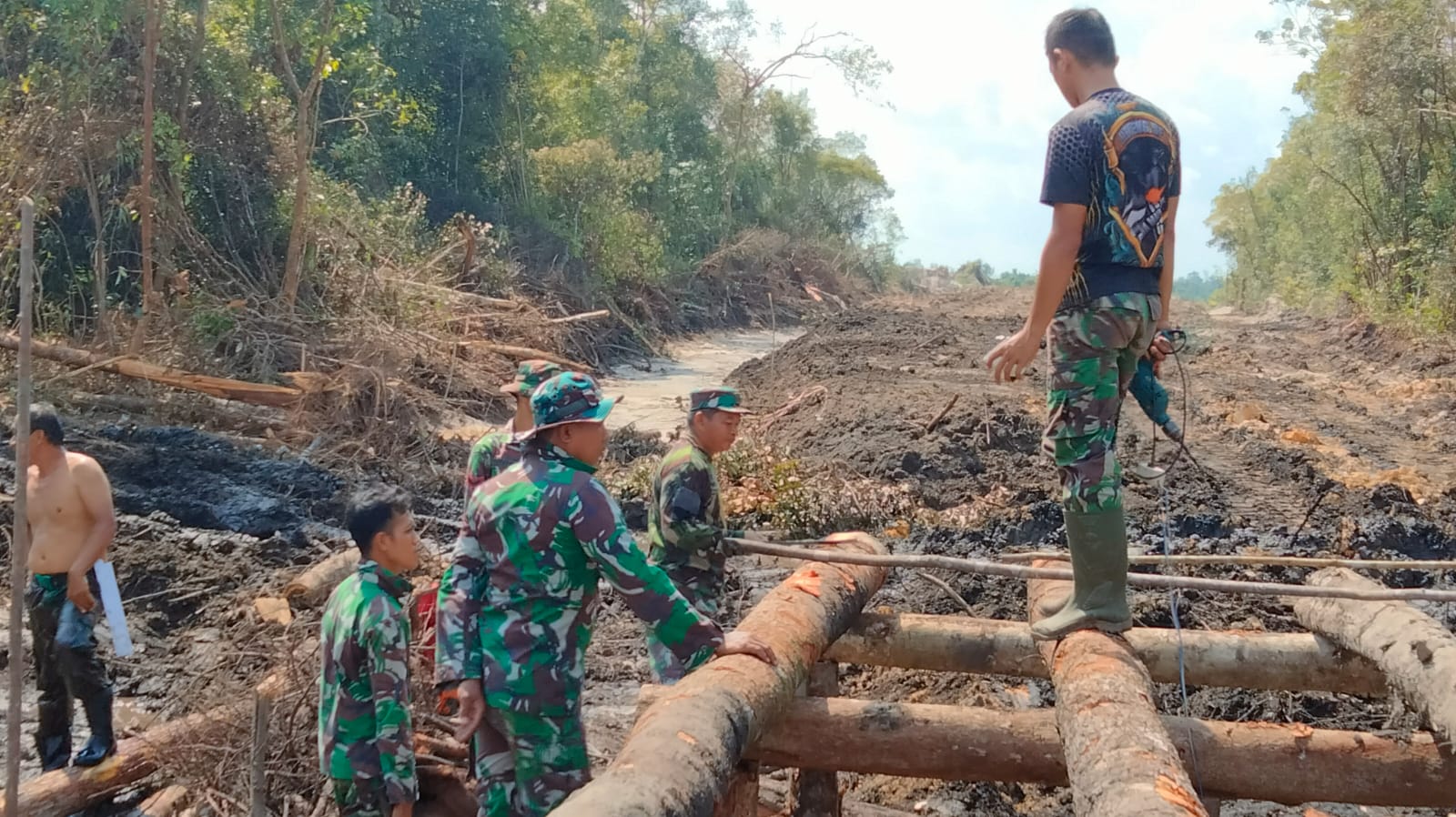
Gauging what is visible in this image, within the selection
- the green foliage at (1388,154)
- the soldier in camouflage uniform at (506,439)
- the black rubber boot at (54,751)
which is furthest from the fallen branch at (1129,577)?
the green foliage at (1388,154)

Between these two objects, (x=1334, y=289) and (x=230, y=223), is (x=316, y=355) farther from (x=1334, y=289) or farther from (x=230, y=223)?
(x=1334, y=289)

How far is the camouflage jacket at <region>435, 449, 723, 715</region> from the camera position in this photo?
325 cm

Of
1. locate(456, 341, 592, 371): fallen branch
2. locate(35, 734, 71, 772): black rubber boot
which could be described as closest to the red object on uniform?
locate(35, 734, 71, 772): black rubber boot

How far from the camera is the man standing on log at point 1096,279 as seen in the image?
10.7 ft

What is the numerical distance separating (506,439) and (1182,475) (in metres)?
7.62

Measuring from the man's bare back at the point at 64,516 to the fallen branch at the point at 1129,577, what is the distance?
115 inches

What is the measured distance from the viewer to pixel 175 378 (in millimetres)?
11164

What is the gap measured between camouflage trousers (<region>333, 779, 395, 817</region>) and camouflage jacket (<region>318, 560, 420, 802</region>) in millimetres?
26

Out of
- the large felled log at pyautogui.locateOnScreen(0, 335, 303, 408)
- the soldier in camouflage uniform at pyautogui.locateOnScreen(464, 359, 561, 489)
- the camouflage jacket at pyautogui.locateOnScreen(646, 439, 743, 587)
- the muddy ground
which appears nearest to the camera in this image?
the camouflage jacket at pyautogui.locateOnScreen(646, 439, 743, 587)

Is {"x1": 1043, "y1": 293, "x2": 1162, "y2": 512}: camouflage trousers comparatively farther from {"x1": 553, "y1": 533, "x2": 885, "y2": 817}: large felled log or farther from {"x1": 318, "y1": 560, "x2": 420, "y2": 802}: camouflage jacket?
{"x1": 318, "y1": 560, "x2": 420, "y2": 802}: camouflage jacket

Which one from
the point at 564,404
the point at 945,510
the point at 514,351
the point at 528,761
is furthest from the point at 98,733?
the point at 514,351

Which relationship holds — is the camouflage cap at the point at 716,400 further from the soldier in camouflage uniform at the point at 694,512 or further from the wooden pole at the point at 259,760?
the wooden pole at the point at 259,760

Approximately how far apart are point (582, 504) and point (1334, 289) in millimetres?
31706

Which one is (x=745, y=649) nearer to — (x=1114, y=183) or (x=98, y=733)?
(x=1114, y=183)
